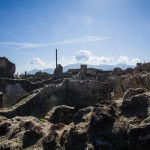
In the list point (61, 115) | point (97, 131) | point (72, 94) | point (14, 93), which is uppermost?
point (97, 131)

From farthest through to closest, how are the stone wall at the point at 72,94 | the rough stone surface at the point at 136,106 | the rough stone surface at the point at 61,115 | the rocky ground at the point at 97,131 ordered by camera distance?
the stone wall at the point at 72,94 → the rough stone surface at the point at 61,115 → the rough stone surface at the point at 136,106 → the rocky ground at the point at 97,131

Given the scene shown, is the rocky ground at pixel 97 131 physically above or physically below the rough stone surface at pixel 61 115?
above

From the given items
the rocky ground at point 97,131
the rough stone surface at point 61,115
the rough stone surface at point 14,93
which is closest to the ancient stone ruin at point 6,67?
the rough stone surface at point 14,93

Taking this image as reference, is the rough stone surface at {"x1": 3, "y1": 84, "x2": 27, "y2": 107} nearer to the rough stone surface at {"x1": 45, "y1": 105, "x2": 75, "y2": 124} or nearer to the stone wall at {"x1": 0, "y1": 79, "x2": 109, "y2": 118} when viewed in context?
the stone wall at {"x1": 0, "y1": 79, "x2": 109, "y2": 118}

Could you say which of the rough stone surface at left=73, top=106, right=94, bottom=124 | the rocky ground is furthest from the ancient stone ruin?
the rough stone surface at left=73, top=106, right=94, bottom=124

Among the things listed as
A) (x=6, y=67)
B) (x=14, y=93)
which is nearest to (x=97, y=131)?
(x=14, y=93)

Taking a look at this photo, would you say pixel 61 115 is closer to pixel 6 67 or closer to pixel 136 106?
pixel 136 106

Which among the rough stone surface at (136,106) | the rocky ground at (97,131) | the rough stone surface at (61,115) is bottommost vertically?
the rough stone surface at (61,115)

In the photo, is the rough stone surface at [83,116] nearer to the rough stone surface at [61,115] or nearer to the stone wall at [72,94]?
the rough stone surface at [61,115]

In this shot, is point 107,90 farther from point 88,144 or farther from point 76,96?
point 88,144

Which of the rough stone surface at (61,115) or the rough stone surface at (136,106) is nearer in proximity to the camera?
the rough stone surface at (136,106)

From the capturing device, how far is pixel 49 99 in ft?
56.3

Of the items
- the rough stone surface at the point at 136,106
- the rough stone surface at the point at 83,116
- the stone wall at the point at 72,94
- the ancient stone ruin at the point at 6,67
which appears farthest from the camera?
the ancient stone ruin at the point at 6,67

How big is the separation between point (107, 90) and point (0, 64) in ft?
72.5
